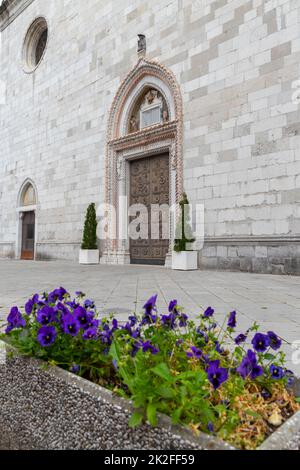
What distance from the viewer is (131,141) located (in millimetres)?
11453

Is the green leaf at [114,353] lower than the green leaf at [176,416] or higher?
higher

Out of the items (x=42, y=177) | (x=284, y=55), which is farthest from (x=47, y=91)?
(x=284, y=55)

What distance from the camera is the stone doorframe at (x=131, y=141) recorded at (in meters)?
10.1

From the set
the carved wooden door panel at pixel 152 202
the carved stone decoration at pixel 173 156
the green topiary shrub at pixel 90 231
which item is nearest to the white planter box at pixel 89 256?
the green topiary shrub at pixel 90 231

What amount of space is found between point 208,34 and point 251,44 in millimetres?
1606

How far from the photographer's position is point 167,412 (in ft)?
3.68

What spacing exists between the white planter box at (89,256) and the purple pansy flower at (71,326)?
33.5ft

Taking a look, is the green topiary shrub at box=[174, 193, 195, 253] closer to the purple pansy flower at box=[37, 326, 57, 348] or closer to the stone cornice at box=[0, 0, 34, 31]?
the purple pansy flower at box=[37, 326, 57, 348]

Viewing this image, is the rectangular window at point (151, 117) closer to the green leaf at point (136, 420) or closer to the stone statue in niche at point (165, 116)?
the stone statue in niche at point (165, 116)

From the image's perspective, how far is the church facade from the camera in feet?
25.8

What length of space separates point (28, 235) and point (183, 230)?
9952 mm

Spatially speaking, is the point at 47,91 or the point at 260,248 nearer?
the point at 260,248

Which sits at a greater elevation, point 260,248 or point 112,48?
point 112,48
